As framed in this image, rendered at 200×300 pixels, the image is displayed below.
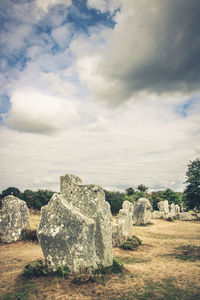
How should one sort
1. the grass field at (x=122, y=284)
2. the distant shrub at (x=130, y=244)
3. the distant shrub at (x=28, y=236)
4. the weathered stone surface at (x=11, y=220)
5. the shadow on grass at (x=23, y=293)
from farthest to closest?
1. the distant shrub at (x=28, y=236)
2. the weathered stone surface at (x=11, y=220)
3. the distant shrub at (x=130, y=244)
4. the grass field at (x=122, y=284)
5. the shadow on grass at (x=23, y=293)

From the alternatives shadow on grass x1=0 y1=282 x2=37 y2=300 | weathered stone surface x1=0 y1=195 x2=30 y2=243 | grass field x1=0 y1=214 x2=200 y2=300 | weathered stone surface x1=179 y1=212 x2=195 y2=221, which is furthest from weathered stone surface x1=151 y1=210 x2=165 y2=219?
shadow on grass x1=0 y1=282 x2=37 y2=300

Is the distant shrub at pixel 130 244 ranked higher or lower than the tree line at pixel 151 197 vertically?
lower

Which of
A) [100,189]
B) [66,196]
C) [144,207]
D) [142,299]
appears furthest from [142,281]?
[144,207]

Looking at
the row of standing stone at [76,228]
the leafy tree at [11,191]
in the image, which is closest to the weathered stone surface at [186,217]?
the leafy tree at [11,191]

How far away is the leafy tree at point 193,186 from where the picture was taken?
1223cm

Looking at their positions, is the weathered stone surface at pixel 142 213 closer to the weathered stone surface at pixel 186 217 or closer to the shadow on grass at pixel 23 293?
the weathered stone surface at pixel 186 217

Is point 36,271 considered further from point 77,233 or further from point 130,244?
point 130,244

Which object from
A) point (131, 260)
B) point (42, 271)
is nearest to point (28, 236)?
point (131, 260)

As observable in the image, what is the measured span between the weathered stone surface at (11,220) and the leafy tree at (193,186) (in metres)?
11.7

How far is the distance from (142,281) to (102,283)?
1397 mm

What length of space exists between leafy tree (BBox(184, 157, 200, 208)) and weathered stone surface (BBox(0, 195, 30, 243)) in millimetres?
11695

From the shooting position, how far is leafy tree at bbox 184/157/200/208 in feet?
40.1

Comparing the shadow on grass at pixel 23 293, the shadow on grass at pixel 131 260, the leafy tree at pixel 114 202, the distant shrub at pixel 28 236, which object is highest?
the leafy tree at pixel 114 202

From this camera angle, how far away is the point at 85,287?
17.3 ft
